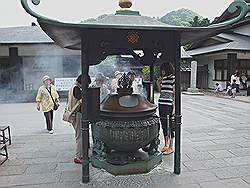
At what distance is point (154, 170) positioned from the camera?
4719 millimetres

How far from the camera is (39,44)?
15.5 meters

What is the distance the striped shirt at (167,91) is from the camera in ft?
17.6

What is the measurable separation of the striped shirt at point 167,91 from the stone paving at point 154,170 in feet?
3.71

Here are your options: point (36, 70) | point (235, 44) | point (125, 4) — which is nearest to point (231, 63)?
point (235, 44)

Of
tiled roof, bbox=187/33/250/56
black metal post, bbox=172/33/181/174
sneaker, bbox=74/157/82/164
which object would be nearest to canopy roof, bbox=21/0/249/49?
black metal post, bbox=172/33/181/174

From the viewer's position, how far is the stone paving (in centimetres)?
423

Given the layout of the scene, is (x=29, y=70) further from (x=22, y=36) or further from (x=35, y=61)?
(x=22, y=36)

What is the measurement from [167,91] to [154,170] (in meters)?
1.60

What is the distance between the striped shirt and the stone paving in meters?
1.13

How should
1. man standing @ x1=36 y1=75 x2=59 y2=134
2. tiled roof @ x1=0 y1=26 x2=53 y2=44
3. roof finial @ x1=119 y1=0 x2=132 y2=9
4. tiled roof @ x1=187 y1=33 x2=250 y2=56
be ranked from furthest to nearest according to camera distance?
tiled roof @ x1=187 y1=33 x2=250 y2=56, tiled roof @ x1=0 y1=26 x2=53 y2=44, man standing @ x1=36 y1=75 x2=59 y2=134, roof finial @ x1=119 y1=0 x2=132 y2=9

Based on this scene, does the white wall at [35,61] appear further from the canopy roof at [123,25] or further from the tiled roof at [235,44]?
the canopy roof at [123,25]

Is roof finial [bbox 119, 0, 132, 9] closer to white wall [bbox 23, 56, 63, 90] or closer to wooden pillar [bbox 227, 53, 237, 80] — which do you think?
white wall [bbox 23, 56, 63, 90]

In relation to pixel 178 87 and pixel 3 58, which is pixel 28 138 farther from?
pixel 3 58

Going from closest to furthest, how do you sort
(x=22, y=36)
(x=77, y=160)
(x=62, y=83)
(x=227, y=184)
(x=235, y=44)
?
(x=227, y=184) < (x=77, y=160) < (x=62, y=83) < (x=22, y=36) < (x=235, y=44)
